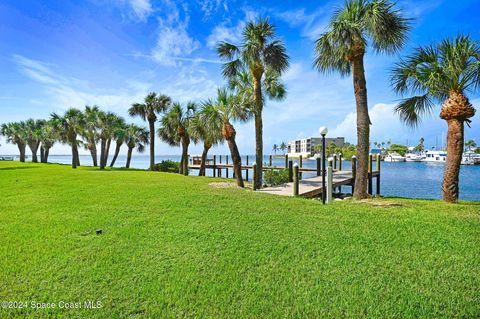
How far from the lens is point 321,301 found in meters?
3.09

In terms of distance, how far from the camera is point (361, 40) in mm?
9344

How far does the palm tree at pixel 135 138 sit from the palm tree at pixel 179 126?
1111cm

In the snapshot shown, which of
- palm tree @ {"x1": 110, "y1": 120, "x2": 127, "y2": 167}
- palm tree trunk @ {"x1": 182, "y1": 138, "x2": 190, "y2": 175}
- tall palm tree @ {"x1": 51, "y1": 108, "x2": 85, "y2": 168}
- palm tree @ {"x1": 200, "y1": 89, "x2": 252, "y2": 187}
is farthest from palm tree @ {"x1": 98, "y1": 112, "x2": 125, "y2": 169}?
palm tree @ {"x1": 200, "y1": 89, "x2": 252, "y2": 187}

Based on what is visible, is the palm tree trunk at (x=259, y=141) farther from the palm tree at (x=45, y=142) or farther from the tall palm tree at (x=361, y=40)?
the palm tree at (x=45, y=142)

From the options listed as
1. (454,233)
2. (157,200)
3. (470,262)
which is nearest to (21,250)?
(157,200)

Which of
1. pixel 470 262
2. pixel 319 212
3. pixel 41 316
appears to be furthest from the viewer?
pixel 319 212

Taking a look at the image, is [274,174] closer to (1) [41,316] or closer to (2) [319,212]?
(2) [319,212]

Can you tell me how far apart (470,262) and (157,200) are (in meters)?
7.90

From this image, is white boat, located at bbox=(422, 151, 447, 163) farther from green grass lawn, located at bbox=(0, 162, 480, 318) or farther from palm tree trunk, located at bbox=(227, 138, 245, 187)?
green grass lawn, located at bbox=(0, 162, 480, 318)

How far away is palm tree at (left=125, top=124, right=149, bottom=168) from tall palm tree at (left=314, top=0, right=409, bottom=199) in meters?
30.0

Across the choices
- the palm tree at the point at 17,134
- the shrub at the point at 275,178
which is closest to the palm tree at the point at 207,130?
the shrub at the point at 275,178

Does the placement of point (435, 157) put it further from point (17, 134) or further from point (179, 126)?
point (17, 134)

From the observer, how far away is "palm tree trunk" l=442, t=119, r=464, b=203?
8477 millimetres

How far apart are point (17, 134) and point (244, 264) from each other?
196 ft
